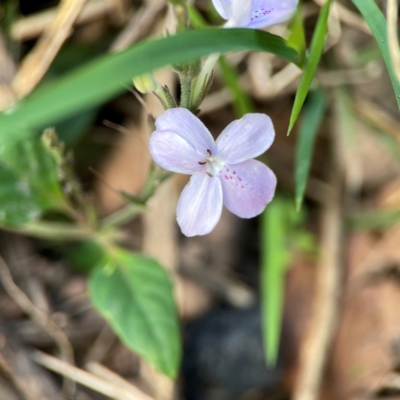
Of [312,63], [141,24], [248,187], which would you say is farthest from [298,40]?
[141,24]

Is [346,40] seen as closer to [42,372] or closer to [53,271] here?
[53,271]

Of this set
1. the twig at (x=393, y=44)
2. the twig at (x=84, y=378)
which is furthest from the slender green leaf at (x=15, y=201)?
the twig at (x=393, y=44)

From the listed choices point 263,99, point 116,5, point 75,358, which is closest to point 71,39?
point 116,5

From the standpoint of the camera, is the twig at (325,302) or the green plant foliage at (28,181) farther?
the twig at (325,302)

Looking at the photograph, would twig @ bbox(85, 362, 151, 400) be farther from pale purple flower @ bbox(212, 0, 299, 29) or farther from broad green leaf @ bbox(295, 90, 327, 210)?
pale purple flower @ bbox(212, 0, 299, 29)

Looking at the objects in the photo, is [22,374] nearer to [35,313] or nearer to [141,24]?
[35,313]

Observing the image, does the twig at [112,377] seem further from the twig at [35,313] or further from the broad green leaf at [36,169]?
the broad green leaf at [36,169]

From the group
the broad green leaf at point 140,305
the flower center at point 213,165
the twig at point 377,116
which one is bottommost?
the broad green leaf at point 140,305
